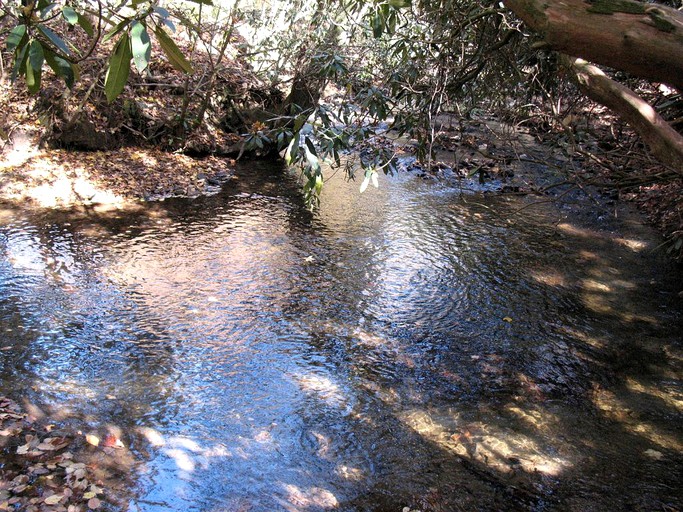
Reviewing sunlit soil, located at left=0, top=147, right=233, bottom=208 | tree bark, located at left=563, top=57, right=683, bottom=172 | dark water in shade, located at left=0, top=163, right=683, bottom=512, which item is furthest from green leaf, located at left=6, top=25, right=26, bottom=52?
sunlit soil, located at left=0, top=147, right=233, bottom=208

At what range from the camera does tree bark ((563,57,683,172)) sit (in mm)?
2215

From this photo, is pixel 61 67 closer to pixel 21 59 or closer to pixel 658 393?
pixel 21 59

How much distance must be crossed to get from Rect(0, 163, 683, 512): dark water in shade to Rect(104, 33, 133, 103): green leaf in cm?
248

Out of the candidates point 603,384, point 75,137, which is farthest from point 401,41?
point 75,137

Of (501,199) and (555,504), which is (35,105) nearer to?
(501,199)

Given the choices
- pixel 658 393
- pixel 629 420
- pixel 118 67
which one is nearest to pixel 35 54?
pixel 118 67

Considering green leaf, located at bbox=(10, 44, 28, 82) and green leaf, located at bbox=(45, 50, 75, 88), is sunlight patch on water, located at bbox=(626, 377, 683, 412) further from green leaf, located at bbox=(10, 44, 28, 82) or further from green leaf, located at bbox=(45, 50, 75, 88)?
green leaf, located at bbox=(10, 44, 28, 82)

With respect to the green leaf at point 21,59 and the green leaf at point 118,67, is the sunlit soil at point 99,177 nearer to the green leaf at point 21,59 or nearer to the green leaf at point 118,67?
the green leaf at point 21,59

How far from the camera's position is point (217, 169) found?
9703 mm

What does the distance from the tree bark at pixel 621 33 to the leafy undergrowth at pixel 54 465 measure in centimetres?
321

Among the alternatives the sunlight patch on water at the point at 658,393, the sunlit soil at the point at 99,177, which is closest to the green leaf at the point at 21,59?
the sunlight patch on water at the point at 658,393

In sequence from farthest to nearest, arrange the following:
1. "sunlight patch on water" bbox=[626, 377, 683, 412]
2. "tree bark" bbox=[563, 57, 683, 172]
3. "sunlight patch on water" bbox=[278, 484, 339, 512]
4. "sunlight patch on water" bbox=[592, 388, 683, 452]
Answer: "sunlight patch on water" bbox=[626, 377, 683, 412] → "sunlight patch on water" bbox=[592, 388, 683, 452] → "sunlight patch on water" bbox=[278, 484, 339, 512] → "tree bark" bbox=[563, 57, 683, 172]

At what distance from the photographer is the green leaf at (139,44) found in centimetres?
157

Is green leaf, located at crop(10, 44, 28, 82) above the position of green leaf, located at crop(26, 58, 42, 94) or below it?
above
